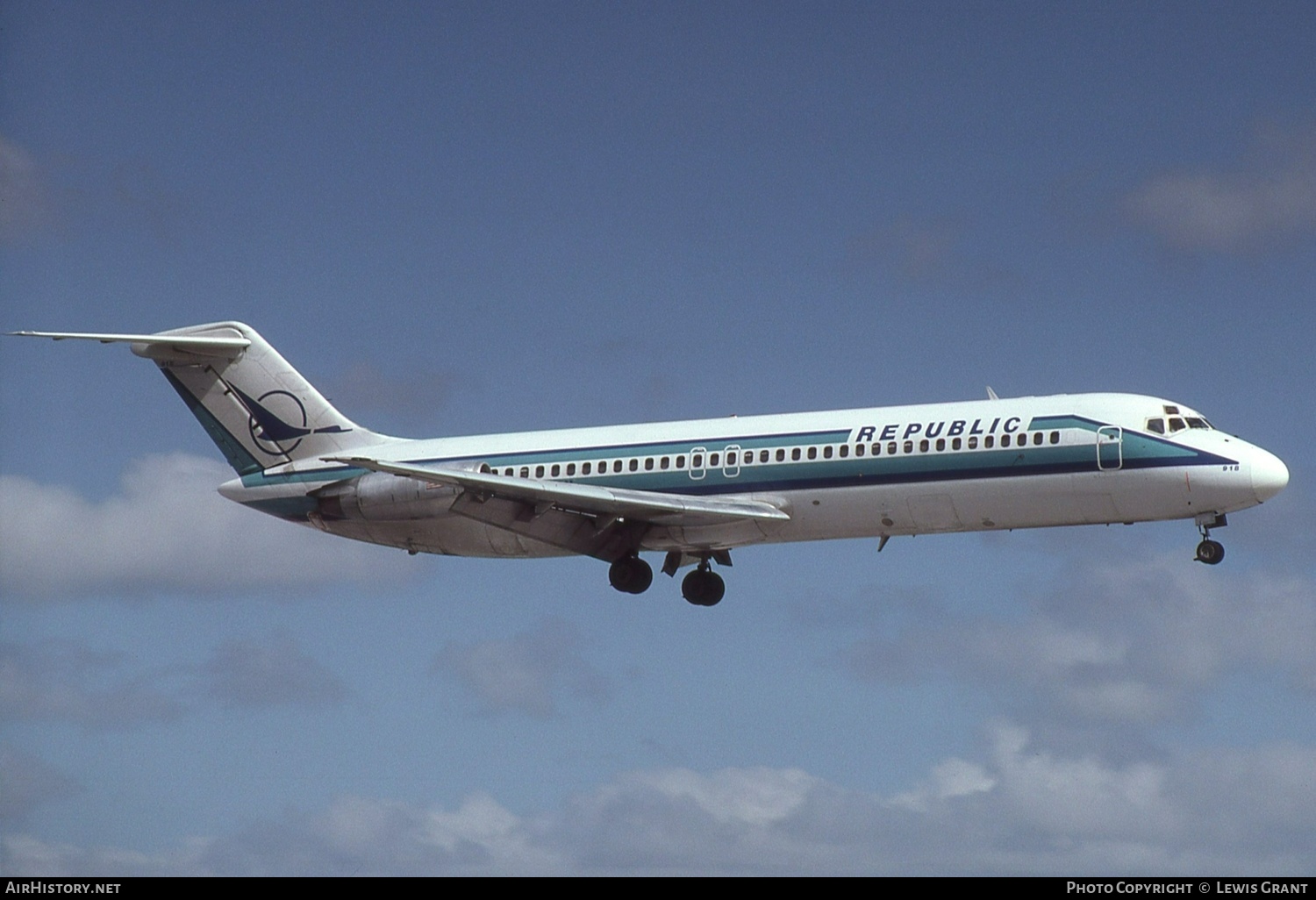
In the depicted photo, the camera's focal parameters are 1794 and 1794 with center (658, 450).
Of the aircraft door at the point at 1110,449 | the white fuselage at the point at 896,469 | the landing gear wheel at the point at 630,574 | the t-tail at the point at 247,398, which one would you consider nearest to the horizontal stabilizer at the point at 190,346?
the t-tail at the point at 247,398

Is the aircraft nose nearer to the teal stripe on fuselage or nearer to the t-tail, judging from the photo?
the teal stripe on fuselage

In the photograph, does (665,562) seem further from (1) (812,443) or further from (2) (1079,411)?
(2) (1079,411)

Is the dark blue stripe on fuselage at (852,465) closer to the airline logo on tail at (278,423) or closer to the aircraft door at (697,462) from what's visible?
the aircraft door at (697,462)

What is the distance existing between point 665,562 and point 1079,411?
10991mm

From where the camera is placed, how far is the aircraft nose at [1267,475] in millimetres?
37188

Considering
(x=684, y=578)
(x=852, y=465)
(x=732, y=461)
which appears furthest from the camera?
(x=684, y=578)

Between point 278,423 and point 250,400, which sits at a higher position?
point 250,400

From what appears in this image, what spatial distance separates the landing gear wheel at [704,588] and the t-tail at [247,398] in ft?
30.1

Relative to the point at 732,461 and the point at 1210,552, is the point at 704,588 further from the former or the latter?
the point at 1210,552

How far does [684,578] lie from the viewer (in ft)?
152

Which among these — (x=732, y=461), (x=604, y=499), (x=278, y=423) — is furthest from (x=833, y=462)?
(x=278, y=423)

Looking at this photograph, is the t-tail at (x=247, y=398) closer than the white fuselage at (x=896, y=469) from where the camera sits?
No

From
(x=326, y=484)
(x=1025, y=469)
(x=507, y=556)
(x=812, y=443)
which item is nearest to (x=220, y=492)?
(x=326, y=484)

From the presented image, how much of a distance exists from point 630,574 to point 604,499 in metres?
3.41
